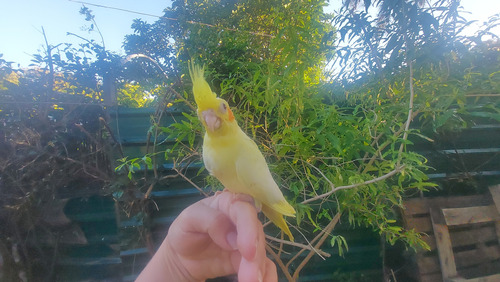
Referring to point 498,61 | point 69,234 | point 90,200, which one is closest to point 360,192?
point 498,61

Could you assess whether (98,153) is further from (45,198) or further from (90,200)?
(45,198)

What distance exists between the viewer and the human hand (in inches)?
26.1

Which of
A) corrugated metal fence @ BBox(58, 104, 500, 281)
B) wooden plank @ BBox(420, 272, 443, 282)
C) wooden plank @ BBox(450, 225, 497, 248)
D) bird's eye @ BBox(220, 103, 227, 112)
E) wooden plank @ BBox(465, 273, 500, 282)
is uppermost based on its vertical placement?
bird's eye @ BBox(220, 103, 227, 112)

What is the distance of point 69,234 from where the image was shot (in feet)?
6.61

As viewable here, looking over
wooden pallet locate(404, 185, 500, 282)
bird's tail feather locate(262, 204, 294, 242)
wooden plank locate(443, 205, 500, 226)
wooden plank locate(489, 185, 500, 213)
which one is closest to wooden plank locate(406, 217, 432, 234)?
wooden pallet locate(404, 185, 500, 282)

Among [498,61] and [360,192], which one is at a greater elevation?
[498,61]

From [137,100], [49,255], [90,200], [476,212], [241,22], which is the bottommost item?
[476,212]

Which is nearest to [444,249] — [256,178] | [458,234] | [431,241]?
[431,241]

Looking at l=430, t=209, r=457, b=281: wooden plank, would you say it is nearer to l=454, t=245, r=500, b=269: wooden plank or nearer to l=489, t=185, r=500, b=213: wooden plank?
l=454, t=245, r=500, b=269: wooden plank

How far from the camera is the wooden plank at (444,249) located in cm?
201

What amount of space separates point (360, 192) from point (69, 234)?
2.23m

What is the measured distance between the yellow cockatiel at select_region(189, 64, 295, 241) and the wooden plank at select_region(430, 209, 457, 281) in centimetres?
193

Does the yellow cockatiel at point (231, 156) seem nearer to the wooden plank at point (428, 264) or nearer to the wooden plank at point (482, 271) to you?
the wooden plank at point (428, 264)

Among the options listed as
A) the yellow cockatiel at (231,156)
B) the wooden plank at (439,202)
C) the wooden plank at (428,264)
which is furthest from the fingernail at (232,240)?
the wooden plank at (428,264)
